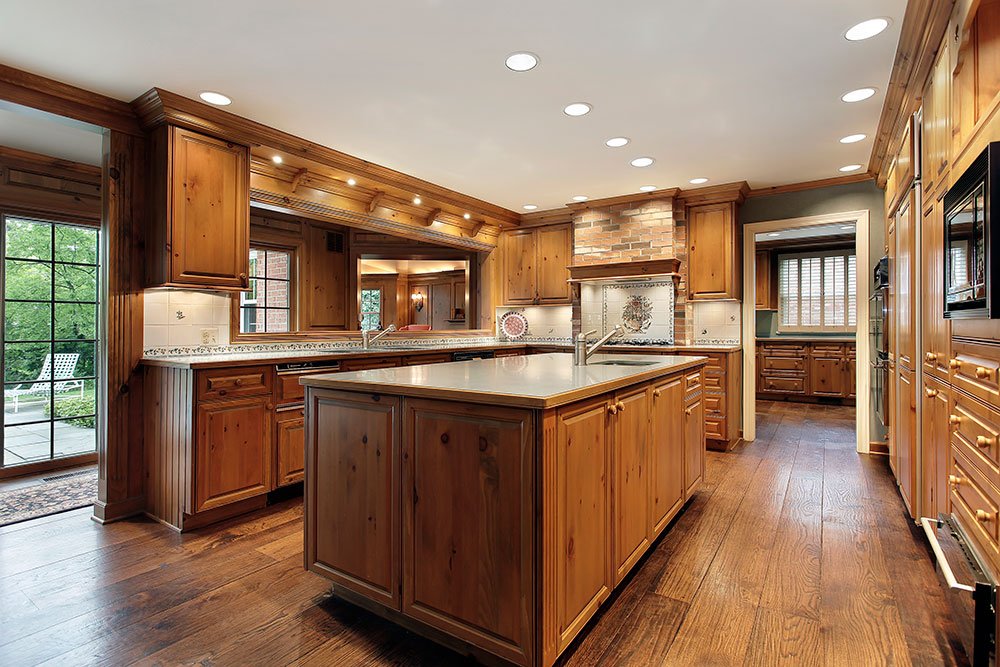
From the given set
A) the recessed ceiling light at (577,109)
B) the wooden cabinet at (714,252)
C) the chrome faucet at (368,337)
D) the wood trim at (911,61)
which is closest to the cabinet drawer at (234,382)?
the chrome faucet at (368,337)

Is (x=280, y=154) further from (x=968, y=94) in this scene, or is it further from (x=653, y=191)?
(x=968, y=94)

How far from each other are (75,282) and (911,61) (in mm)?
5619

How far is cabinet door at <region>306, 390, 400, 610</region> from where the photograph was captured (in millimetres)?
1822

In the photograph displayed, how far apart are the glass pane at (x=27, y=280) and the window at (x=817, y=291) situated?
8874 mm

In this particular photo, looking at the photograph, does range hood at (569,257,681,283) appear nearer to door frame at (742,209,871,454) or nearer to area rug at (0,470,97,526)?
door frame at (742,209,871,454)

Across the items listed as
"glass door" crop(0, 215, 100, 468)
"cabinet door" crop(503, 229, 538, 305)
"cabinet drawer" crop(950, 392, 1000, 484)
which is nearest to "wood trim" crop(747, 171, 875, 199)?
"cabinet door" crop(503, 229, 538, 305)

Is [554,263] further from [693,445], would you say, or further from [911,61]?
[911,61]

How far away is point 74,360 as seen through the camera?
4.09 metres

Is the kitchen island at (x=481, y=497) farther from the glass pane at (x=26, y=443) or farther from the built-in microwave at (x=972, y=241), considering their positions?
the glass pane at (x=26, y=443)

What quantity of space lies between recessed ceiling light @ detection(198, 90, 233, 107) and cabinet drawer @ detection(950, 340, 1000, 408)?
3.57m

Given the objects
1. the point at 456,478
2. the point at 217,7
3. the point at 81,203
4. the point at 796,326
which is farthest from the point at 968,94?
the point at 796,326

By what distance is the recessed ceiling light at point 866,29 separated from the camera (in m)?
2.27

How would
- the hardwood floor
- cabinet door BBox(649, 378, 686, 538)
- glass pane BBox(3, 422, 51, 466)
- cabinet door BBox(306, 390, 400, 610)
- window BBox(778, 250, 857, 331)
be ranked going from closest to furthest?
1. the hardwood floor
2. cabinet door BBox(306, 390, 400, 610)
3. cabinet door BBox(649, 378, 686, 538)
4. glass pane BBox(3, 422, 51, 466)
5. window BBox(778, 250, 857, 331)

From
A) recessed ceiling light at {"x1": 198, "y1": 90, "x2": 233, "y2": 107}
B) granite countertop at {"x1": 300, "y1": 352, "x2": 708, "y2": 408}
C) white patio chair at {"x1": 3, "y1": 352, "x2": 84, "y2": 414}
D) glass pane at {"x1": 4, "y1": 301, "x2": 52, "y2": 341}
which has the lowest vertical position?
white patio chair at {"x1": 3, "y1": 352, "x2": 84, "y2": 414}
